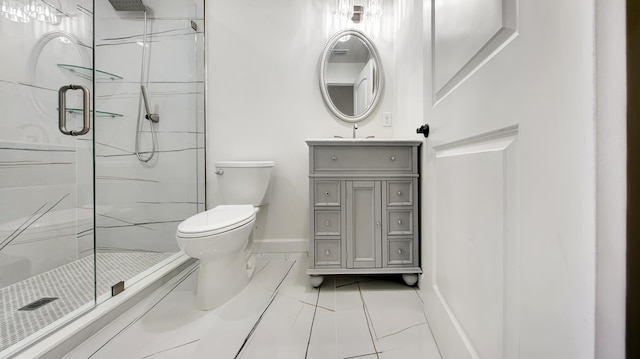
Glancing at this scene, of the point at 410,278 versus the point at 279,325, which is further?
the point at 410,278

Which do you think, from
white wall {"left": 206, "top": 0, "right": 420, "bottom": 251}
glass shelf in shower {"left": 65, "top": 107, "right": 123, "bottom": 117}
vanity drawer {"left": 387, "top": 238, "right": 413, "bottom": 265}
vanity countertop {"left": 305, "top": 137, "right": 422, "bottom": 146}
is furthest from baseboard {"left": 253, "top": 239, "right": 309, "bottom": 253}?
glass shelf in shower {"left": 65, "top": 107, "right": 123, "bottom": 117}

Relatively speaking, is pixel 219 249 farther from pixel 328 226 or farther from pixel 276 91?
pixel 276 91

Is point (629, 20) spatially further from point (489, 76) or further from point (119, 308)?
point (119, 308)

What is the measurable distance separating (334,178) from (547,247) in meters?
1.03

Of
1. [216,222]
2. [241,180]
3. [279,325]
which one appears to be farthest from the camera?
[241,180]

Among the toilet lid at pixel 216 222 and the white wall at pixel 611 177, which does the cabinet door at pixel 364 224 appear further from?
the white wall at pixel 611 177

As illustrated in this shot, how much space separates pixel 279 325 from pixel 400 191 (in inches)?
35.7

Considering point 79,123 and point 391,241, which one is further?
point 79,123

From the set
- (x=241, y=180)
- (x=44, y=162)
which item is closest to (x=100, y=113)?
(x=44, y=162)

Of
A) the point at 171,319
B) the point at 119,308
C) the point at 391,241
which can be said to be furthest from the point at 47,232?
the point at 391,241

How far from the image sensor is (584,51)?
308 millimetres

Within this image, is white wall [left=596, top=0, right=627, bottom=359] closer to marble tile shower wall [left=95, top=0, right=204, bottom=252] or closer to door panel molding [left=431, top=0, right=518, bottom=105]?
door panel molding [left=431, top=0, right=518, bottom=105]

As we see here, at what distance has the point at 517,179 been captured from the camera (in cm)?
45

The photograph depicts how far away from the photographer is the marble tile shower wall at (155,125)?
176 centimetres
